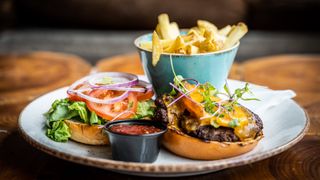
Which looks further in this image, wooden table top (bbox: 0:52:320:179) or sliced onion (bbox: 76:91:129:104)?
sliced onion (bbox: 76:91:129:104)

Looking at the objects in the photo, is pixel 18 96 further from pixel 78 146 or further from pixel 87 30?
pixel 87 30

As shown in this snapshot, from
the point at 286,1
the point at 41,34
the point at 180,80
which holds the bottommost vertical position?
the point at 41,34

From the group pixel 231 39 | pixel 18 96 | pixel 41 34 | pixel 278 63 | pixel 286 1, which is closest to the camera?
pixel 231 39

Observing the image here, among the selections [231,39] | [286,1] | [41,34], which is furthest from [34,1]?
[231,39]

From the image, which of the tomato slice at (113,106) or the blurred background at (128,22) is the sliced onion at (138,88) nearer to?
the tomato slice at (113,106)

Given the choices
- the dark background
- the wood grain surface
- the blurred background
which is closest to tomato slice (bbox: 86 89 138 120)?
the wood grain surface

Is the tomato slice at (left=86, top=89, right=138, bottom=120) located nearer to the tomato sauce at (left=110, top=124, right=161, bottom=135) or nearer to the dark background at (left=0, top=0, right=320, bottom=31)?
the tomato sauce at (left=110, top=124, right=161, bottom=135)

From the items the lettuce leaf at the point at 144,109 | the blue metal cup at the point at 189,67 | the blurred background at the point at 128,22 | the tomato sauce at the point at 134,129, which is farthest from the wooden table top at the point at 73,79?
the blurred background at the point at 128,22
